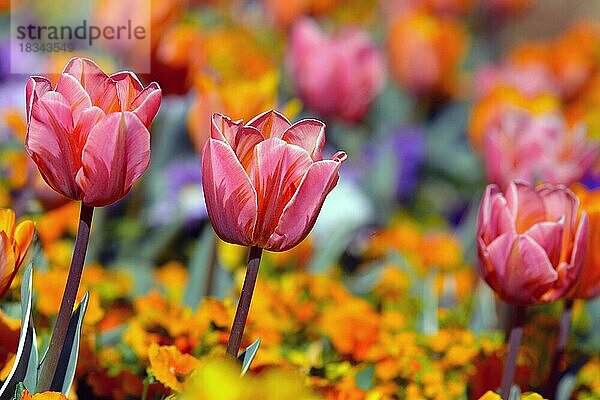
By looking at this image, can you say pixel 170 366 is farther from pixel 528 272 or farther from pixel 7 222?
pixel 528 272

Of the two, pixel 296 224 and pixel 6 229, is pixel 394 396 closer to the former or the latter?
pixel 296 224

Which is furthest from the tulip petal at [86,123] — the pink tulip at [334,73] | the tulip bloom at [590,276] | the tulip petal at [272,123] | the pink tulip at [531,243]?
the pink tulip at [334,73]

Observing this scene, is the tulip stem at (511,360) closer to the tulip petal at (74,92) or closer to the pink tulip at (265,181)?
the pink tulip at (265,181)

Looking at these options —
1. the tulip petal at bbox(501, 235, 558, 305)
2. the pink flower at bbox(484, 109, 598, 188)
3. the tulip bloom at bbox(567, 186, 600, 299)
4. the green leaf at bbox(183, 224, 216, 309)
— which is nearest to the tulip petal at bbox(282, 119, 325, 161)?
the tulip petal at bbox(501, 235, 558, 305)

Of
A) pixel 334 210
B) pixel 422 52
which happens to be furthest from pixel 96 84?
pixel 422 52

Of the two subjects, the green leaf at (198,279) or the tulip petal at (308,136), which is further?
the green leaf at (198,279)

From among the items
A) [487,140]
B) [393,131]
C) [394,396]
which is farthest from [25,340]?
[393,131]
